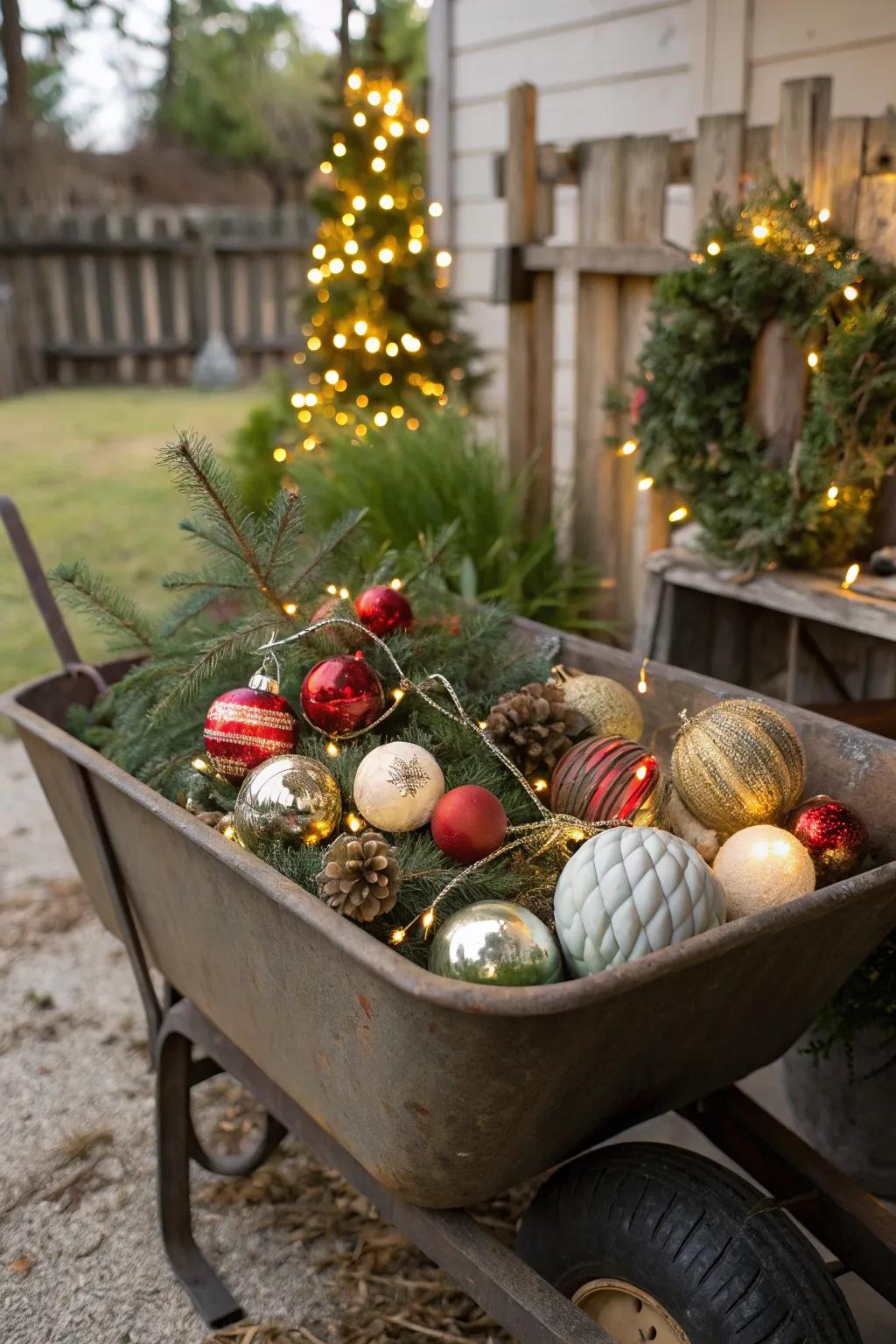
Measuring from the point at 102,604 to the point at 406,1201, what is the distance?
0.99m

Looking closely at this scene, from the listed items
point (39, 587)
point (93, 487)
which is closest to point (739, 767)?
point (39, 587)

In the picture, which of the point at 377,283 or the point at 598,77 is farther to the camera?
the point at 377,283

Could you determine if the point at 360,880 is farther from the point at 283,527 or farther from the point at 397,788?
the point at 283,527

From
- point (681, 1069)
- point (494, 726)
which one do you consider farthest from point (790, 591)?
point (681, 1069)

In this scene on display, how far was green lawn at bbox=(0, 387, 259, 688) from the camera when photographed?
538cm

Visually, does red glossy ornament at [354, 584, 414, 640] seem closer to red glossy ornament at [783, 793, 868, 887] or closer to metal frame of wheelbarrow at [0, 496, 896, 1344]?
metal frame of wheelbarrow at [0, 496, 896, 1344]

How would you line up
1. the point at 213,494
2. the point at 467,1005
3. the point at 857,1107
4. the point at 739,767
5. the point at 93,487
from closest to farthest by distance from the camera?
the point at 467,1005 < the point at 739,767 < the point at 213,494 < the point at 857,1107 < the point at 93,487

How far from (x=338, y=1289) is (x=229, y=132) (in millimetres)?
15004

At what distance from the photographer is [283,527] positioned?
5.49 feet

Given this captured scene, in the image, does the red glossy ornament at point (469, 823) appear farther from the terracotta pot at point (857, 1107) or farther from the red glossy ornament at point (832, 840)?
the terracotta pot at point (857, 1107)

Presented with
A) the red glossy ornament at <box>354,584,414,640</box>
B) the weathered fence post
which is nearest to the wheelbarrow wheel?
the red glossy ornament at <box>354,584,414,640</box>

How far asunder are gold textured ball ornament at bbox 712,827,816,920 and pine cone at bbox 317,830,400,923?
0.39m

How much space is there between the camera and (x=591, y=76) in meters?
3.86

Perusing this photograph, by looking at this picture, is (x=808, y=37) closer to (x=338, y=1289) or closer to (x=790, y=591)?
(x=790, y=591)
